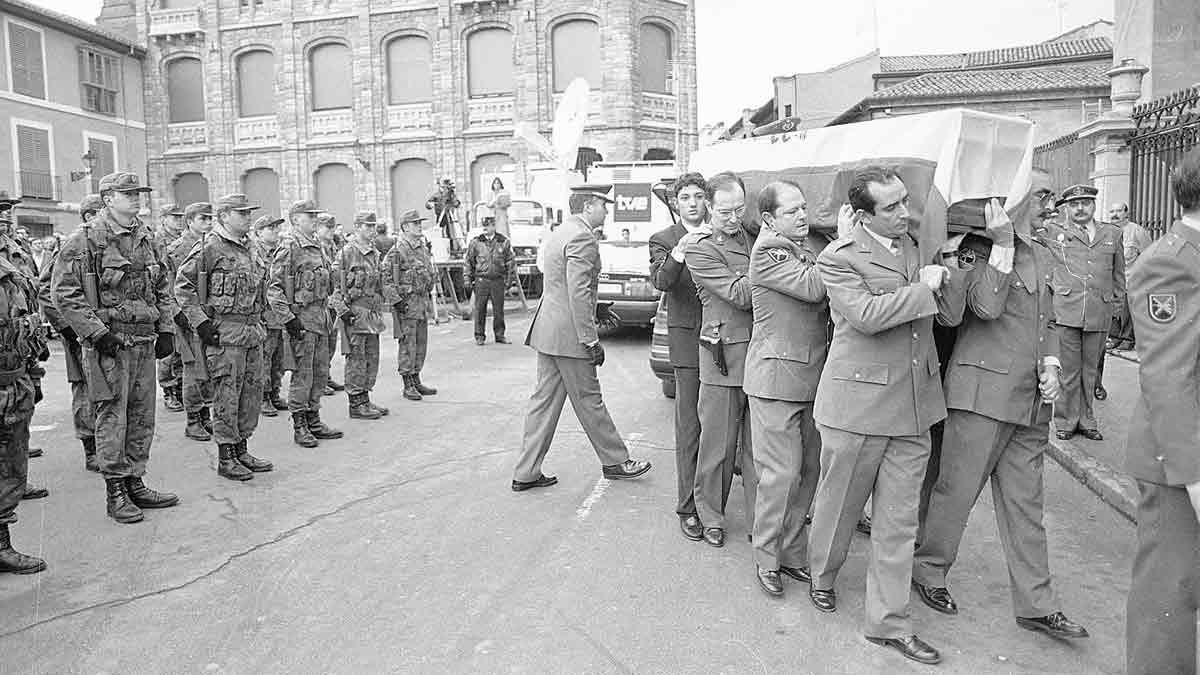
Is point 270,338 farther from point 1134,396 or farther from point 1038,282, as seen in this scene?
point 1134,396

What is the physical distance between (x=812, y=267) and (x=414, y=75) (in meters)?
33.1

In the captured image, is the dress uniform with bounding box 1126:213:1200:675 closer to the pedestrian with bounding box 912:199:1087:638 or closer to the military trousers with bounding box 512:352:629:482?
the pedestrian with bounding box 912:199:1087:638

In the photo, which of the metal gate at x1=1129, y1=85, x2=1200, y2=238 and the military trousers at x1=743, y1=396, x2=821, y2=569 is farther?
the metal gate at x1=1129, y1=85, x2=1200, y2=238

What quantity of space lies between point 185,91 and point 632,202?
29386mm

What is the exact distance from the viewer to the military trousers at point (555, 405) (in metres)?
6.52

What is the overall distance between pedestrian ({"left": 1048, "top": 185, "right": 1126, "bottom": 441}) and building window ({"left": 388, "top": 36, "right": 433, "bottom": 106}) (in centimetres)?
2996

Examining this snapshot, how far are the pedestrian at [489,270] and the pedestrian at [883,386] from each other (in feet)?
36.3

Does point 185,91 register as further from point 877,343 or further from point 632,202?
point 877,343

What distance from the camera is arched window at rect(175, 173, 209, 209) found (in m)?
37.5

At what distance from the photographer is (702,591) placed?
4688 millimetres

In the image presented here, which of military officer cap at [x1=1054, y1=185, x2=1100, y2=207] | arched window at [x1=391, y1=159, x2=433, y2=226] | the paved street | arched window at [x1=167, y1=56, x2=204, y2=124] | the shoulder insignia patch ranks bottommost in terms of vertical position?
the paved street

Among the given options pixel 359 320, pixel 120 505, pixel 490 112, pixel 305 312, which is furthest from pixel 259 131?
pixel 120 505

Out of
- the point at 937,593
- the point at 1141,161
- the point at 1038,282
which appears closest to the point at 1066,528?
the point at 937,593

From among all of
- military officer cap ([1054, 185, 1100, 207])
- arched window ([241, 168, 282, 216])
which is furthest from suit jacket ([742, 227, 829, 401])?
arched window ([241, 168, 282, 216])
